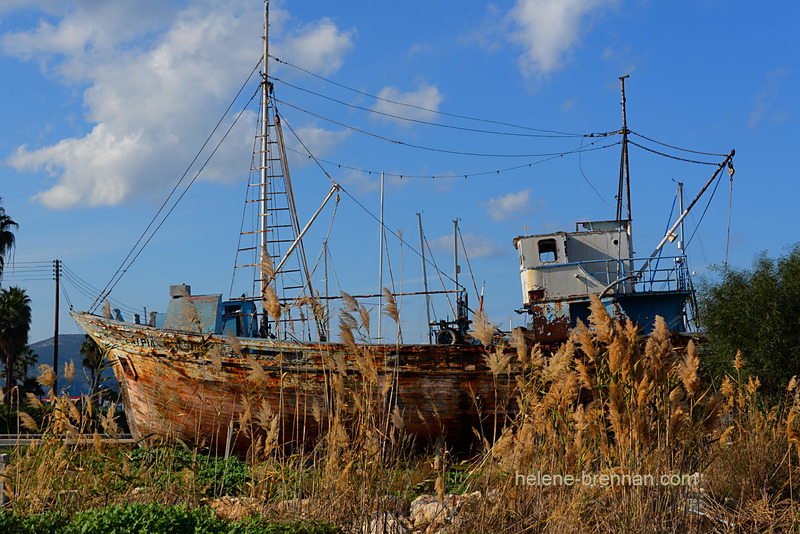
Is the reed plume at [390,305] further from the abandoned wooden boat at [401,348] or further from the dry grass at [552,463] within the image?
the abandoned wooden boat at [401,348]

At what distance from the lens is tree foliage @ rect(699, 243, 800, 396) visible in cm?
1005

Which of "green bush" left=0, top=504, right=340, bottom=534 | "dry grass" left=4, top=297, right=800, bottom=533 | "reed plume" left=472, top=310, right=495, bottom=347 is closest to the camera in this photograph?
"dry grass" left=4, top=297, right=800, bottom=533

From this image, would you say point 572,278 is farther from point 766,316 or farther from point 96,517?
point 96,517

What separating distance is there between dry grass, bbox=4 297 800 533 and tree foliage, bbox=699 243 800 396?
14.4 ft

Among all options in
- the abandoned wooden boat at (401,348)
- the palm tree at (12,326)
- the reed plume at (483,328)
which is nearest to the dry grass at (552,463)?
the reed plume at (483,328)

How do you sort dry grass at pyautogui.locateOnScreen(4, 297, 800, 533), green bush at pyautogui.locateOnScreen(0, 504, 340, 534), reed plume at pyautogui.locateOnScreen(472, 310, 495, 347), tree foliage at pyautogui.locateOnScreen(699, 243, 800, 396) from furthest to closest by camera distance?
tree foliage at pyautogui.locateOnScreen(699, 243, 800, 396) < reed plume at pyautogui.locateOnScreen(472, 310, 495, 347) < green bush at pyautogui.locateOnScreen(0, 504, 340, 534) < dry grass at pyautogui.locateOnScreen(4, 297, 800, 533)

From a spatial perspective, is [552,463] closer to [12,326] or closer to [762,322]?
[762,322]

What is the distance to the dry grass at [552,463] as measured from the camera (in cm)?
411

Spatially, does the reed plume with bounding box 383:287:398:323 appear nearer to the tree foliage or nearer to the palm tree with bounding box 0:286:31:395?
the tree foliage

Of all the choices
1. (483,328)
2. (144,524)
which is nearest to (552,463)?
(483,328)

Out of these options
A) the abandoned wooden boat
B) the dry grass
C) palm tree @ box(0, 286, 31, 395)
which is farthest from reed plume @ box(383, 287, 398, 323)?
palm tree @ box(0, 286, 31, 395)

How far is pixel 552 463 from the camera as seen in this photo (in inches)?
181

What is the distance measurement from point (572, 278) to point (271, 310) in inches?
454

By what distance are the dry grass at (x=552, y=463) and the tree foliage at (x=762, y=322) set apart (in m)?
4.38
